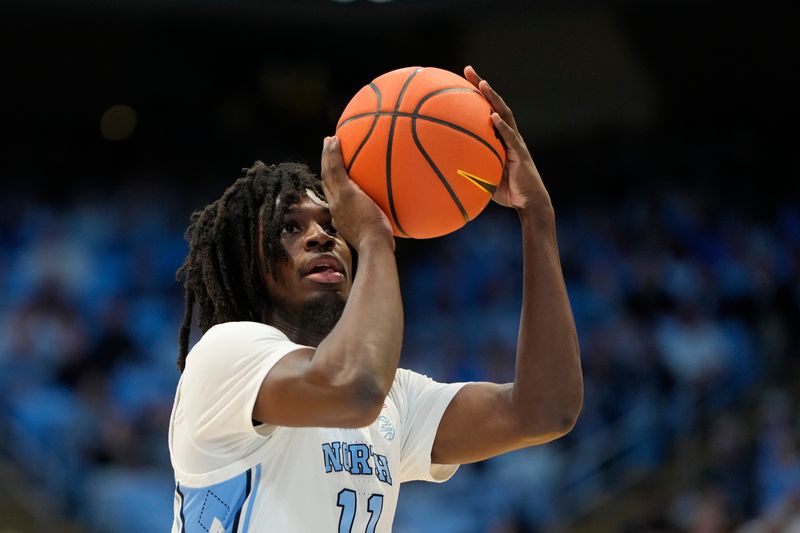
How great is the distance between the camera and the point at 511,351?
9773mm

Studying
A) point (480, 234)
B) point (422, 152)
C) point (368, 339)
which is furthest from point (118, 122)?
point (368, 339)

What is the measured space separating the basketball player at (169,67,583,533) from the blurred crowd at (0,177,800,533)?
492cm

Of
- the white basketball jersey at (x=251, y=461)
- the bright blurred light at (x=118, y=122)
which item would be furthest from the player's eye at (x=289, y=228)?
the bright blurred light at (x=118, y=122)

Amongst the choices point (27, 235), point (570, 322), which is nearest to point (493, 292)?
point (27, 235)

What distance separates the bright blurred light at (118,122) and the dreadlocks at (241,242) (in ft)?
30.9

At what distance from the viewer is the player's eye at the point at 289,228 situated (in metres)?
3.21

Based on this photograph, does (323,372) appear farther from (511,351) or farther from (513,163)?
(511,351)

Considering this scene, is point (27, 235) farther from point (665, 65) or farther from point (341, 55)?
point (665, 65)

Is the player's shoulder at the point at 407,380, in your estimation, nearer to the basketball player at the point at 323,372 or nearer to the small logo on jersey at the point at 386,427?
the basketball player at the point at 323,372

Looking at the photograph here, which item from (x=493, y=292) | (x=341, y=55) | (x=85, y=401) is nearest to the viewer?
(x=85, y=401)

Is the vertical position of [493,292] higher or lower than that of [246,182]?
lower

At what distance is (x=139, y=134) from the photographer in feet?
41.2

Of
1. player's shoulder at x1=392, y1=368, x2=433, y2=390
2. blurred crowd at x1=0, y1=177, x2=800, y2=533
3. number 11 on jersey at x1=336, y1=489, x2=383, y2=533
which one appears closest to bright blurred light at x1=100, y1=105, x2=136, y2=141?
blurred crowd at x1=0, y1=177, x2=800, y2=533

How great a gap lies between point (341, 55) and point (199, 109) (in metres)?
1.79
